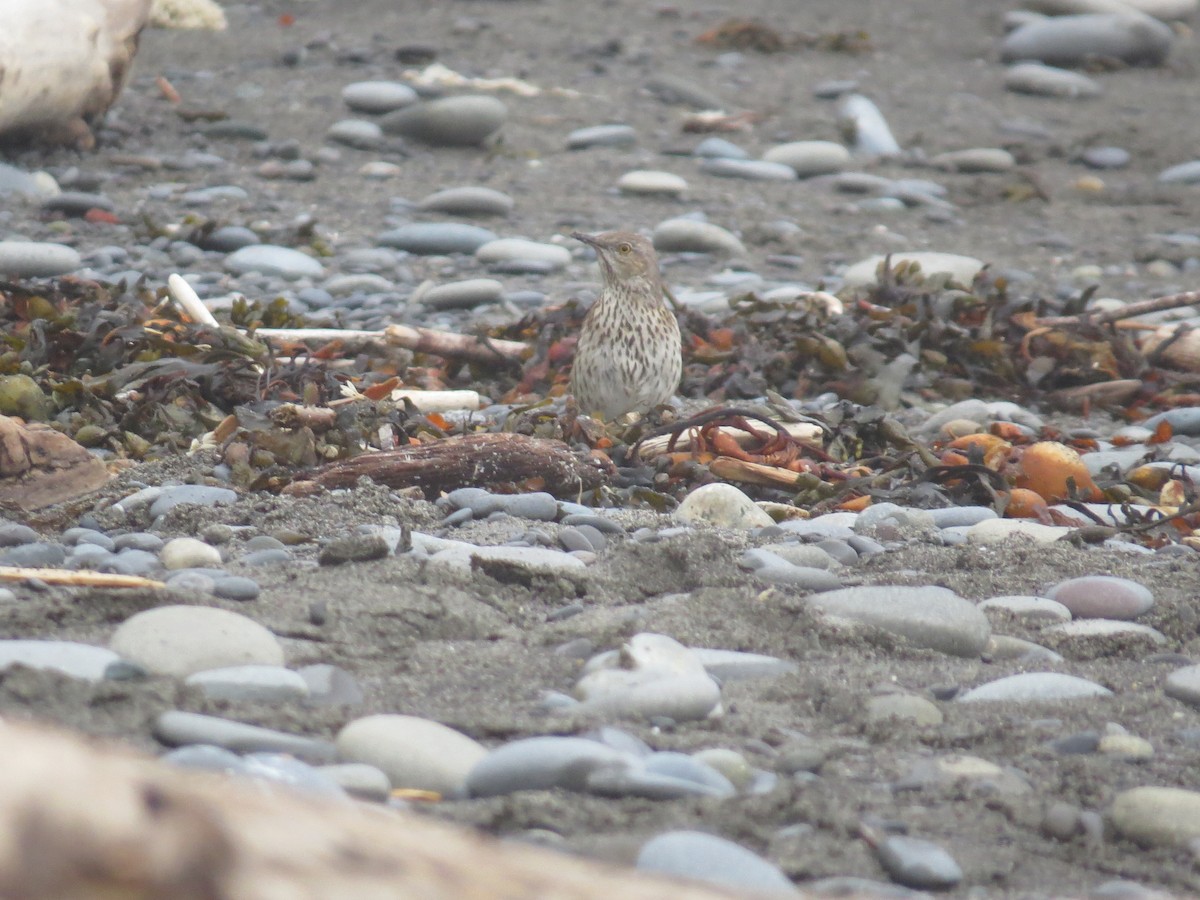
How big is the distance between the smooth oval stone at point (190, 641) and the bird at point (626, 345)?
3.07 metres

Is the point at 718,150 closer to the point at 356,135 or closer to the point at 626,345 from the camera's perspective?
the point at 356,135

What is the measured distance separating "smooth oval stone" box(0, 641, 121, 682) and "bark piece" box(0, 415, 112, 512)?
59.8 inches

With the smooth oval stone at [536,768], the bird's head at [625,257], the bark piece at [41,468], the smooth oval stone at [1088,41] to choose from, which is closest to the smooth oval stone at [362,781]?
the smooth oval stone at [536,768]

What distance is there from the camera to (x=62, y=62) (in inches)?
336

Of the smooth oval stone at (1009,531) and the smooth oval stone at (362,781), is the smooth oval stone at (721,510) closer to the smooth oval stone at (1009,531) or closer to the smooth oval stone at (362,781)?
the smooth oval stone at (1009,531)

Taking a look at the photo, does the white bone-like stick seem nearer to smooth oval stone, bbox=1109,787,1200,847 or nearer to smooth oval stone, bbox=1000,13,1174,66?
smooth oval stone, bbox=1109,787,1200,847

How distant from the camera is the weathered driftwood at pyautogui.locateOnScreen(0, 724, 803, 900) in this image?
1.23 meters

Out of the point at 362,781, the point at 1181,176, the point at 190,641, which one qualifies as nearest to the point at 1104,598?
the point at 362,781

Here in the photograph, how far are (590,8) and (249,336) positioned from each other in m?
10.2

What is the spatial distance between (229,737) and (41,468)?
2.13 meters

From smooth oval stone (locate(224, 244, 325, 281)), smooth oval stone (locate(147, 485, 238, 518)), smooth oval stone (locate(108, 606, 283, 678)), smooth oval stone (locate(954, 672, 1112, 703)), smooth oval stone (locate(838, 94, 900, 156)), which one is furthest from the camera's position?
smooth oval stone (locate(838, 94, 900, 156))

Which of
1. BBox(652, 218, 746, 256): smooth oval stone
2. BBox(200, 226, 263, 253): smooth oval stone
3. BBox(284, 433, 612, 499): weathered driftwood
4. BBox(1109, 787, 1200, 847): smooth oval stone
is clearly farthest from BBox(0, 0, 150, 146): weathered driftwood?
BBox(1109, 787, 1200, 847): smooth oval stone

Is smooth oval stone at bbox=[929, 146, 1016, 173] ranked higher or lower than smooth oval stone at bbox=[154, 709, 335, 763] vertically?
lower

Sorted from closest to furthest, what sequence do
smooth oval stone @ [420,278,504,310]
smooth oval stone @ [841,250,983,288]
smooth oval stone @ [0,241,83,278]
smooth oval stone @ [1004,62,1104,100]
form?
1. smooth oval stone @ [0,241,83,278]
2. smooth oval stone @ [420,278,504,310]
3. smooth oval stone @ [841,250,983,288]
4. smooth oval stone @ [1004,62,1104,100]
